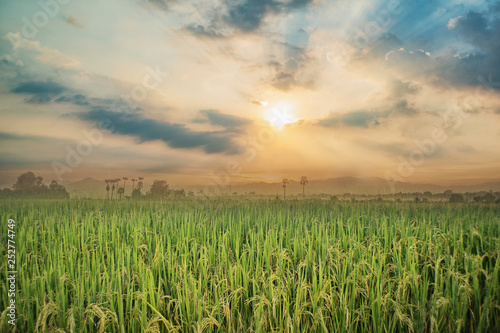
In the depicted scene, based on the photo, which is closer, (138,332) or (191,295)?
(138,332)

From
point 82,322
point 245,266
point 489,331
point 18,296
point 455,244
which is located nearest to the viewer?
point 82,322

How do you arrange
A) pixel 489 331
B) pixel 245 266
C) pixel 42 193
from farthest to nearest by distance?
1. pixel 42 193
2. pixel 245 266
3. pixel 489 331

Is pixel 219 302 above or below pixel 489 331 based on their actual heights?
above

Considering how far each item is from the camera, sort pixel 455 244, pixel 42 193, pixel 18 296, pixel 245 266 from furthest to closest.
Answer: pixel 42 193, pixel 455 244, pixel 245 266, pixel 18 296

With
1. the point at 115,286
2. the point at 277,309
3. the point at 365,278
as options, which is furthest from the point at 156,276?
the point at 365,278

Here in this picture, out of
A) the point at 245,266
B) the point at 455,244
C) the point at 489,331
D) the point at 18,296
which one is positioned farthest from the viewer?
the point at 455,244

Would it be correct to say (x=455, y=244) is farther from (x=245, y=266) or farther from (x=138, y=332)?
(x=138, y=332)

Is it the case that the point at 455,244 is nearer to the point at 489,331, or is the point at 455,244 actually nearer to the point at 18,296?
the point at 489,331

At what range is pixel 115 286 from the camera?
445 cm

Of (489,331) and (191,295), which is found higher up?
(191,295)

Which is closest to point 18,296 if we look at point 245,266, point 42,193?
point 245,266

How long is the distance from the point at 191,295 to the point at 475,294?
4.06 meters

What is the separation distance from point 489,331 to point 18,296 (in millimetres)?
6404

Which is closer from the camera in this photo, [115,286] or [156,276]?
[115,286]
